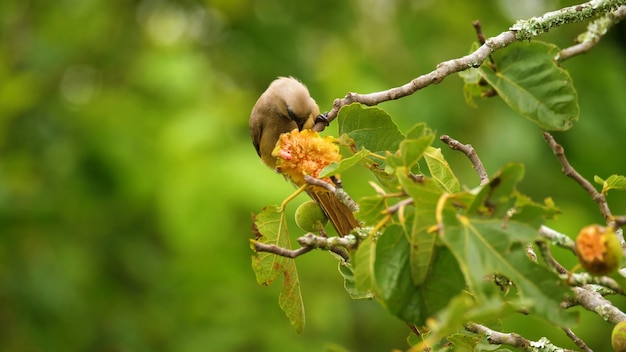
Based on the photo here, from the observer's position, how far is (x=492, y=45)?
2.18 meters

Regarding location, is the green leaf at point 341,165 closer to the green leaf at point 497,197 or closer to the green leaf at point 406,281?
the green leaf at point 406,281

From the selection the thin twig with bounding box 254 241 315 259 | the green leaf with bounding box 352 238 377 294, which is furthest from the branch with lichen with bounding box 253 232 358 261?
the green leaf with bounding box 352 238 377 294

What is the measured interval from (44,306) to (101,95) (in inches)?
64.4

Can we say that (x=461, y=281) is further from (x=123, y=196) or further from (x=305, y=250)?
(x=123, y=196)

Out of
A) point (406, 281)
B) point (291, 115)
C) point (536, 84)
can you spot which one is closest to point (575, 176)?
point (536, 84)

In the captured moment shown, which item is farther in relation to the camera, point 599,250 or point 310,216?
point 310,216

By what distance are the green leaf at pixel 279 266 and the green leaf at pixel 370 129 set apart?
0.87 ft

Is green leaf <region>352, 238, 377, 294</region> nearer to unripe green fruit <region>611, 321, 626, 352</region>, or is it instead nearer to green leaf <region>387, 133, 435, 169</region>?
green leaf <region>387, 133, 435, 169</region>

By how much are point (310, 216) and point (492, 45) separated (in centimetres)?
65

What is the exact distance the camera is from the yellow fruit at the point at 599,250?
62.2 inches

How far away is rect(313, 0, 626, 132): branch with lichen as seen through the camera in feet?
7.07

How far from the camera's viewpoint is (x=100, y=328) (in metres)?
6.93

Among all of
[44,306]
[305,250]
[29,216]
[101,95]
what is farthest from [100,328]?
[305,250]

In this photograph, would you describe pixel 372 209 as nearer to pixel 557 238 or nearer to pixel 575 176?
pixel 557 238
